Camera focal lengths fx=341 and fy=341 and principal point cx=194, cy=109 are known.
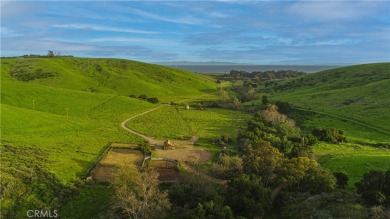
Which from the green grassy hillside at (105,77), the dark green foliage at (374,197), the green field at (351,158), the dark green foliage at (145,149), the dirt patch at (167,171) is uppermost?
the green grassy hillside at (105,77)

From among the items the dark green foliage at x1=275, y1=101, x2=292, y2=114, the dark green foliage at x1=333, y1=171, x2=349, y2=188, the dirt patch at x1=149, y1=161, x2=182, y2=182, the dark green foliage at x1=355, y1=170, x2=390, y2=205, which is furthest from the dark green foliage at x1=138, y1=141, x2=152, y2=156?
the dark green foliage at x1=275, y1=101, x2=292, y2=114

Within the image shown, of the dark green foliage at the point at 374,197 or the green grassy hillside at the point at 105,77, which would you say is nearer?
the dark green foliage at the point at 374,197

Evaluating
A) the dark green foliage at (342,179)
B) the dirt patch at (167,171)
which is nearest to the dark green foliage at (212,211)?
the dirt patch at (167,171)

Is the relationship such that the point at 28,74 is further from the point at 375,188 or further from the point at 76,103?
the point at 375,188

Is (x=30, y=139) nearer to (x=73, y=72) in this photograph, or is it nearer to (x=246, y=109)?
(x=246, y=109)

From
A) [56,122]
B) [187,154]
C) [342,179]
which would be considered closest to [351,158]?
[342,179]

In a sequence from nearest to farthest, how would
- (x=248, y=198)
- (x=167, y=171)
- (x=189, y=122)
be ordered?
(x=248, y=198) < (x=167, y=171) < (x=189, y=122)

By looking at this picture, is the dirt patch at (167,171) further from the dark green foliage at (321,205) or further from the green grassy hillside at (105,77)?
the green grassy hillside at (105,77)
